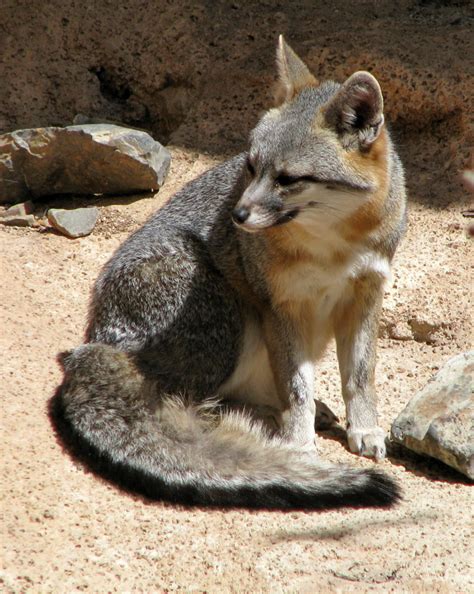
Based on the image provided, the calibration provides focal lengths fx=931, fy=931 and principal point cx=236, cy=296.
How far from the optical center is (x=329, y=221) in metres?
4.80

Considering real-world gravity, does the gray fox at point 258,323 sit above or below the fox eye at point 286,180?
below

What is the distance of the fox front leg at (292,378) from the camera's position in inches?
201

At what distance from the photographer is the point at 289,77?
5258 millimetres

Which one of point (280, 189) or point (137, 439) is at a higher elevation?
point (280, 189)

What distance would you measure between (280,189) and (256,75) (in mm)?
3748

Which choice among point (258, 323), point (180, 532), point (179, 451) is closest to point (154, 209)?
point (258, 323)

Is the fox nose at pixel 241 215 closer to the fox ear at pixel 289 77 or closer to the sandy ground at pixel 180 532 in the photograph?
the fox ear at pixel 289 77

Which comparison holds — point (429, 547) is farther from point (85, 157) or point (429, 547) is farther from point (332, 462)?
point (85, 157)

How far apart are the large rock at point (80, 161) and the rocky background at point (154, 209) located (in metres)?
→ 0.18

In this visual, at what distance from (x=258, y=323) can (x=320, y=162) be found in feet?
3.59

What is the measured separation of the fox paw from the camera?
A: 5.20 metres

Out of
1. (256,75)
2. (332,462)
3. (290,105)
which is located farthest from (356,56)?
(332,462)

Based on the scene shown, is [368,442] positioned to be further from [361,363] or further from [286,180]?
[286,180]

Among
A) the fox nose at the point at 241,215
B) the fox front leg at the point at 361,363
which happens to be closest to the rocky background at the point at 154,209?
the fox front leg at the point at 361,363
